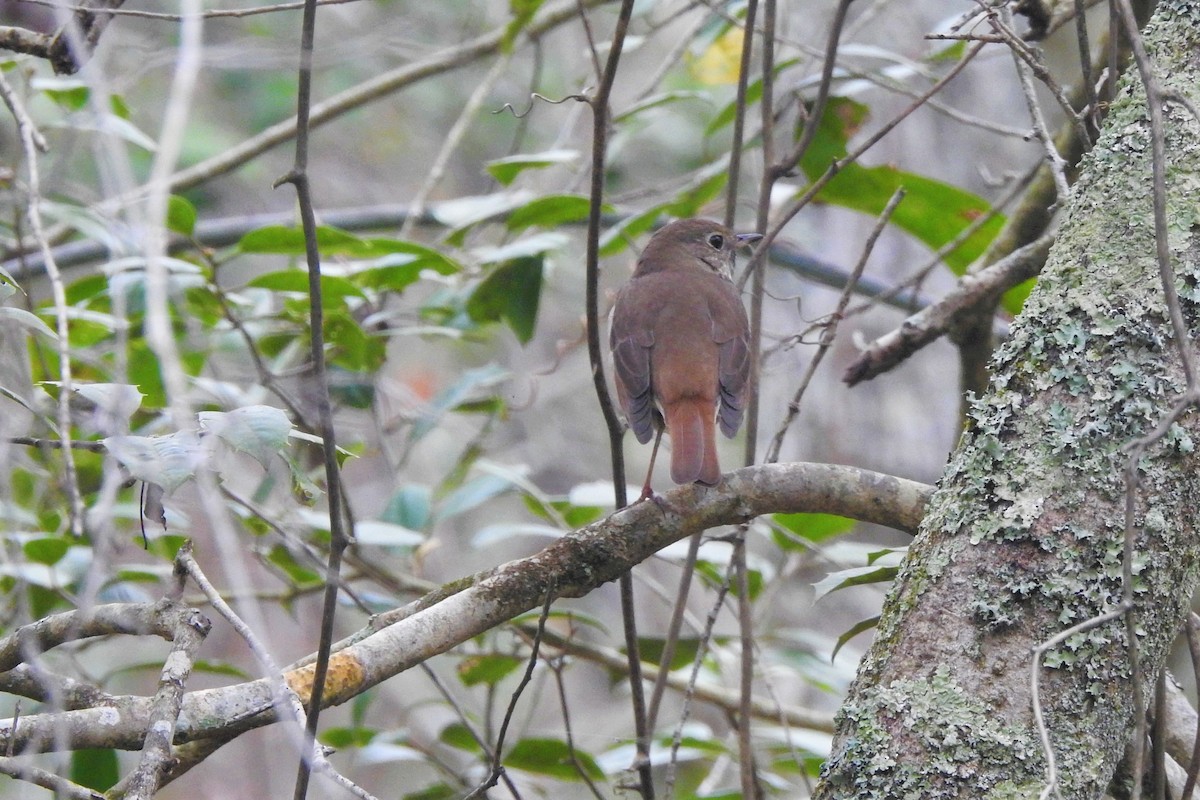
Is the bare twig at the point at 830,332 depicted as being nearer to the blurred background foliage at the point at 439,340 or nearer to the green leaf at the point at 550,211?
the blurred background foliage at the point at 439,340

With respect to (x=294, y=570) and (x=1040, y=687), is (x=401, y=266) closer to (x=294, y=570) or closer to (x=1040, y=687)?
(x=294, y=570)

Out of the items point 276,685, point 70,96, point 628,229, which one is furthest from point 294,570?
point 276,685

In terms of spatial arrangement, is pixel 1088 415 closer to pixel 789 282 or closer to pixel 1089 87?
pixel 1089 87

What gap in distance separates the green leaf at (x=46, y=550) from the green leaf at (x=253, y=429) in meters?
1.52

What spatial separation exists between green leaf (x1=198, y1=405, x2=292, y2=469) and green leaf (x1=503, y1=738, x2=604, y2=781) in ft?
6.43

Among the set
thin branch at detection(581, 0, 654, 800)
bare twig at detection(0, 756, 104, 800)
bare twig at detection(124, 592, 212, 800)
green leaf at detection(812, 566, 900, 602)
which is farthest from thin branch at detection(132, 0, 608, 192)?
bare twig at detection(0, 756, 104, 800)

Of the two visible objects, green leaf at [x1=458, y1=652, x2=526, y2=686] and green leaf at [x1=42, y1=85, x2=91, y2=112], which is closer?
green leaf at [x1=458, y1=652, x2=526, y2=686]

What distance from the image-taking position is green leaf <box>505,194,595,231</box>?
3.64 meters

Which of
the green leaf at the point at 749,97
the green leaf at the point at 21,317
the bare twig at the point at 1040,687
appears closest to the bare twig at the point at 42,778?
the green leaf at the point at 21,317

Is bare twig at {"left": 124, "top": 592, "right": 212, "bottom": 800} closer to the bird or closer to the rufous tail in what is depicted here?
the rufous tail

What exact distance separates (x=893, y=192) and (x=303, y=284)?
1.89m

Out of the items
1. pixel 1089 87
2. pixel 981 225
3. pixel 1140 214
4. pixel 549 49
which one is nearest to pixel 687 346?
pixel 981 225

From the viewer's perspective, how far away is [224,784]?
949cm

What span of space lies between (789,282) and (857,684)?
20.6ft
